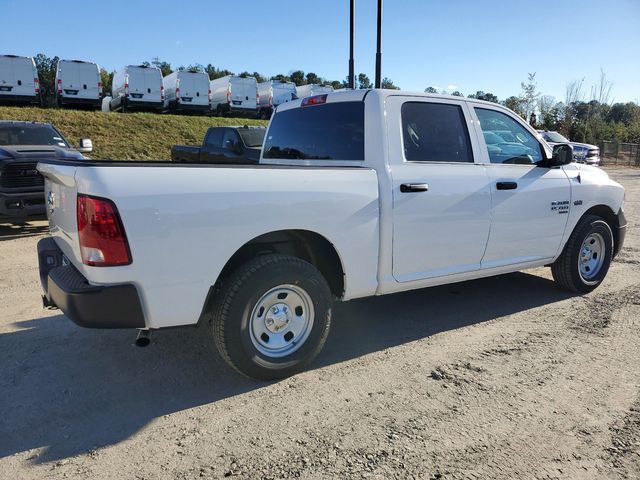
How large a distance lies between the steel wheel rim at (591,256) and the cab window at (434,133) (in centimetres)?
207

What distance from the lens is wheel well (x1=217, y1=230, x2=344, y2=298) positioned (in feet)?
11.0

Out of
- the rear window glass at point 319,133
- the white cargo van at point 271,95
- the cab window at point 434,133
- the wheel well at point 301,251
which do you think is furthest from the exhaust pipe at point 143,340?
the white cargo van at point 271,95

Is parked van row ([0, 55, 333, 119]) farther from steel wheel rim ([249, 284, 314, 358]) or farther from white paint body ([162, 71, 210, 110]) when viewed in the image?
steel wheel rim ([249, 284, 314, 358])

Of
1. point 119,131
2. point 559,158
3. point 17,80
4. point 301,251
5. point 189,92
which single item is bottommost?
point 301,251

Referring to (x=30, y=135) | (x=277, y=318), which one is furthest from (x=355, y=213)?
(x=30, y=135)

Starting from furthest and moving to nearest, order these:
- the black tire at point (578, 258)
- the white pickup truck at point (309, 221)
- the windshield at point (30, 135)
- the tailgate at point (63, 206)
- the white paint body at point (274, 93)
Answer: the white paint body at point (274, 93)
the windshield at point (30, 135)
the black tire at point (578, 258)
the tailgate at point (63, 206)
the white pickup truck at point (309, 221)

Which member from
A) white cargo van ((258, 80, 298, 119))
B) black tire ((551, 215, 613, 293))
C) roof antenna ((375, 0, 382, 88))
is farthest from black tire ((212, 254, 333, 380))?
white cargo van ((258, 80, 298, 119))

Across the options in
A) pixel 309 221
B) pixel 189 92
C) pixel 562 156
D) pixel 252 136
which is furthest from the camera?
pixel 189 92

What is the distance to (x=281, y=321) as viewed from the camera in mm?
3436

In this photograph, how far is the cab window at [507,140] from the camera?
4.50 metres

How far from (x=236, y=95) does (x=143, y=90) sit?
17.7ft

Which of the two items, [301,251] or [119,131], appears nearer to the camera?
[301,251]

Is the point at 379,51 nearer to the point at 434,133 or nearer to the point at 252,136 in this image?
the point at 252,136

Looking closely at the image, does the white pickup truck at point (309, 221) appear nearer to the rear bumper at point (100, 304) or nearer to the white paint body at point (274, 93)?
the rear bumper at point (100, 304)
